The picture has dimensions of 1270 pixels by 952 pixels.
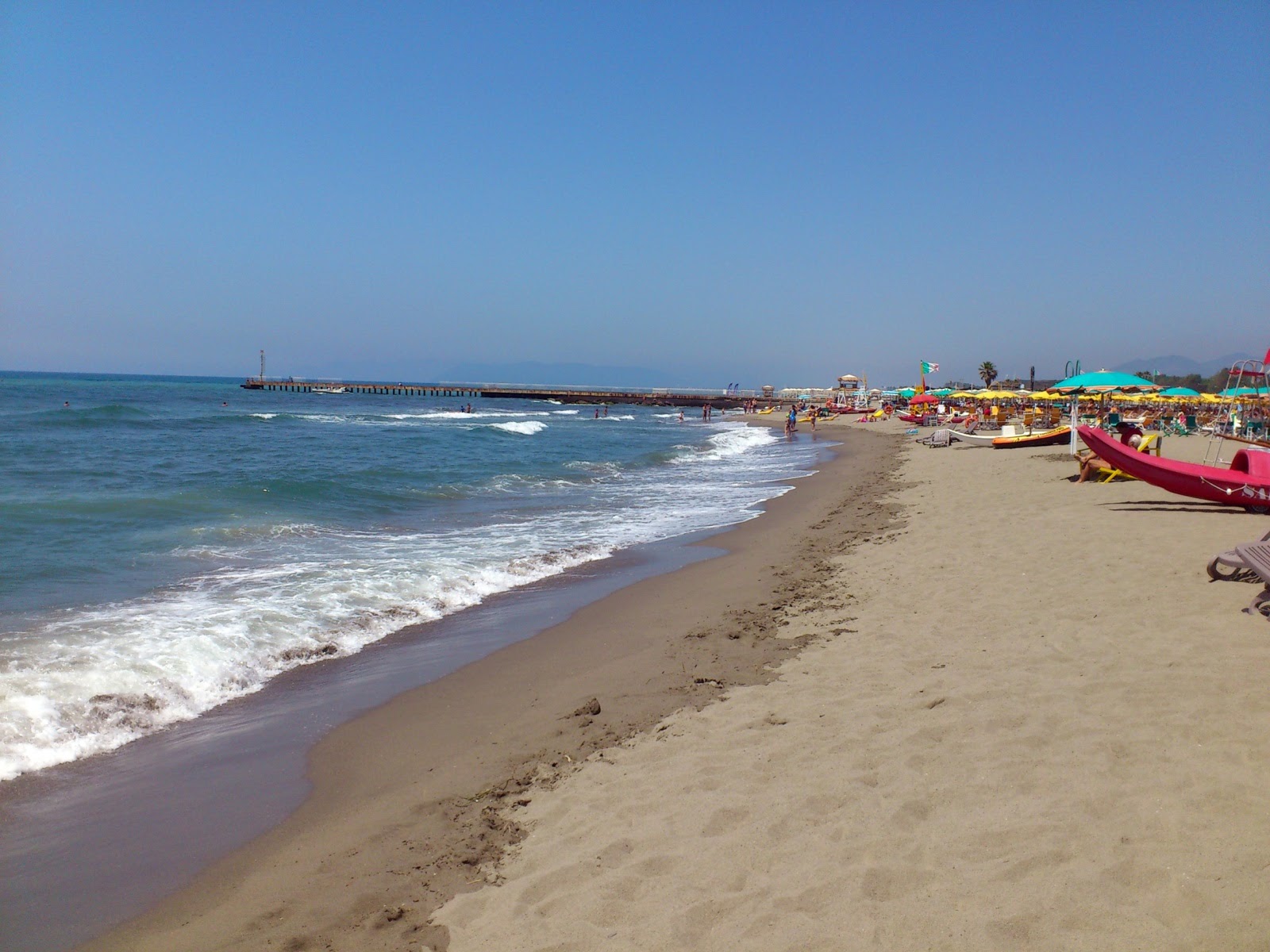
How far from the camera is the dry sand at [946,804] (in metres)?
2.68

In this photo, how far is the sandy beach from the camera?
276cm

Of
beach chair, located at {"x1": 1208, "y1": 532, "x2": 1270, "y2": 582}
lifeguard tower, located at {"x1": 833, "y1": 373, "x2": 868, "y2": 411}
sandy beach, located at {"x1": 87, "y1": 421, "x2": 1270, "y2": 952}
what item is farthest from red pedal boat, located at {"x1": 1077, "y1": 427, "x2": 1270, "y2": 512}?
lifeguard tower, located at {"x1": 833, "y1": 373, "x2": 868, "y2": 411}

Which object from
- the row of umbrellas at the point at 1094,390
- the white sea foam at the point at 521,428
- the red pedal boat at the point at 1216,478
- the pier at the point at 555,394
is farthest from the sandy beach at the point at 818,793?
the pier at the point at 555,394

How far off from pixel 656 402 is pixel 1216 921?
3546 inches

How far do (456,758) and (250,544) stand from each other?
761 centimetres

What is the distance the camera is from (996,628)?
5699 mm

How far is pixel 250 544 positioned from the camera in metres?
11.0

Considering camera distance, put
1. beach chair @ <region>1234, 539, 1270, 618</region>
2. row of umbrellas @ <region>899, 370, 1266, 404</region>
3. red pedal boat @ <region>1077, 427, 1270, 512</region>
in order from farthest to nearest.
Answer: row of umbrellas @ <region>899, 370, 1266, 404</region>, red pedal boat @ <region>1077, 427, 1270, 512</region>, beach chair @ <region>1234, 539, 1270, 618</region>

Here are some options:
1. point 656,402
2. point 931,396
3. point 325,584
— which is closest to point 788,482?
point 325,584

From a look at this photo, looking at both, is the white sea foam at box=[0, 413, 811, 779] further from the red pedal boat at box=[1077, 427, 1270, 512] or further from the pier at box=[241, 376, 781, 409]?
the pier at box=[241, 376, 781, 409]

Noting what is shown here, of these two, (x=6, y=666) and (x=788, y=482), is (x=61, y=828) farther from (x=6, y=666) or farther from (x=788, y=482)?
(x=788, y=482)

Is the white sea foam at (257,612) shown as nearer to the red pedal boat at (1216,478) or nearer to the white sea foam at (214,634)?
the white sea foam at (214,634)

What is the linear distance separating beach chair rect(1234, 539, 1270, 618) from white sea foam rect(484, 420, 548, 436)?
113ft

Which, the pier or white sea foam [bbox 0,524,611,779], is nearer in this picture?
white sea foam [bbox 0,524,611,779]
